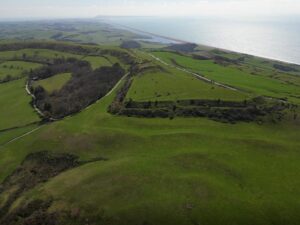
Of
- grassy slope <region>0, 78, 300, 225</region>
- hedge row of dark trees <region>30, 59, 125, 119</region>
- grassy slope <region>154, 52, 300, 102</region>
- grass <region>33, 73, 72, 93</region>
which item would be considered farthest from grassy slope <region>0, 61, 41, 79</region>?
grassy slope <region>0, 78, 300, 225</region>

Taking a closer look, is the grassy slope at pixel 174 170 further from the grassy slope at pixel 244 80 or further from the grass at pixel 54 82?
the grass at pixel 54 82

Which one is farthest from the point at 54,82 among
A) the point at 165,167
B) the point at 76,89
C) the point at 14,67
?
the point at 165,167

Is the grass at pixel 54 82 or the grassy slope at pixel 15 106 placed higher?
the grass at pixel 54 82

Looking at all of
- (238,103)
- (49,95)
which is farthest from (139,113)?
(49,95)

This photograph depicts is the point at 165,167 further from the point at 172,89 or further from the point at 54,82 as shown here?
the point at 54,82

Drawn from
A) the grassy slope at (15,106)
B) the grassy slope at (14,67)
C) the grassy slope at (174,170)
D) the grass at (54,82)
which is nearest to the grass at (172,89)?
the grassy slope at (174,170)

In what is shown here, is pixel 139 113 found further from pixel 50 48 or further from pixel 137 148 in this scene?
pixel 50 48
